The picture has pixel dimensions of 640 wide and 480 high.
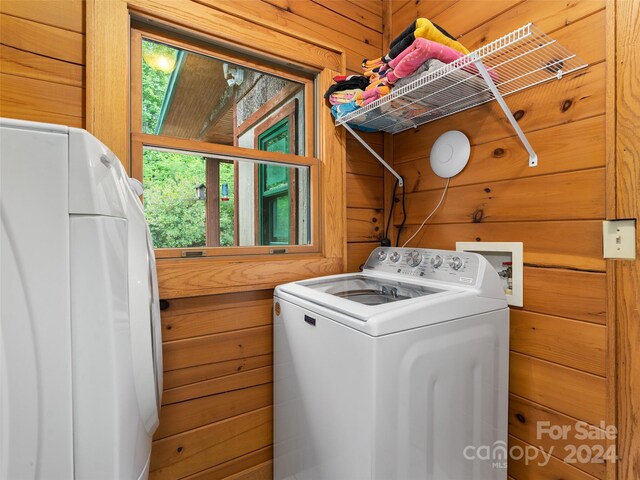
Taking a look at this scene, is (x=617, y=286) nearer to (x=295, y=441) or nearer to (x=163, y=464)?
(x=295, y=441)

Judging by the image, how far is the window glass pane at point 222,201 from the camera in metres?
1.37

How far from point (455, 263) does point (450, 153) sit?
0.60m

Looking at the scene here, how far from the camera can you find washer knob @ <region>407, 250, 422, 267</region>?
143cm

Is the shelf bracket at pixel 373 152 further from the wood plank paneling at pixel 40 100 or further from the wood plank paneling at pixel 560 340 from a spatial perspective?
the wood plank paneling at pixel 40 100

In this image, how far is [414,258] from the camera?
1.46 metres

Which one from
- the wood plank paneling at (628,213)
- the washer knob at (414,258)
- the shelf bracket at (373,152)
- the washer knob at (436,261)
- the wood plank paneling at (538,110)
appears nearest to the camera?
the wood plank paneling at (628,213)

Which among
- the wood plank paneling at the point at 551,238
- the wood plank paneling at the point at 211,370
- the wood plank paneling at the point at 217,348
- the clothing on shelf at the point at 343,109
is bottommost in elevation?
the wood plank paneling at the point at 211,370

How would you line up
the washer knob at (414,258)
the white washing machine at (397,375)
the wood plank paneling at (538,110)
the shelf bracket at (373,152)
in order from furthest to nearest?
the shelf bracket at (373,152)
the washer knob at (414,258)
the wood plank paneling at (538,110)
the white washing machine at (397,375)

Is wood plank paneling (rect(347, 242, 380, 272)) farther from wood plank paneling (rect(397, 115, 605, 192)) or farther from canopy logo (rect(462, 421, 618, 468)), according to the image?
canopy logo (rect(462, 421, 618, 468))

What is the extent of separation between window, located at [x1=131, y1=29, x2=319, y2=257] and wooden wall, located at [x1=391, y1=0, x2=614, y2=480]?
84 cm

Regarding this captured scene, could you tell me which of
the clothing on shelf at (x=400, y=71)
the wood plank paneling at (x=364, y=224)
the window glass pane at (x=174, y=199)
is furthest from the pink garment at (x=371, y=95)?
the window glass pane at (x=174, y=199)

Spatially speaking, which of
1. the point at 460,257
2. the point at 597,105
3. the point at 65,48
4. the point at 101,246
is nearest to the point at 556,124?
the point at 597,105

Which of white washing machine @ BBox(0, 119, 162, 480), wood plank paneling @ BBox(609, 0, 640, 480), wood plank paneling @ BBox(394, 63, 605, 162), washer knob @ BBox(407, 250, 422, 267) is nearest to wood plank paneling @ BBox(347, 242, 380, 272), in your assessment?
washer knob @ BBox(407, 250, 422, 267)

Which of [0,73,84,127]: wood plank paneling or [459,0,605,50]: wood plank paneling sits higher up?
[459,0,605,50]: wood plank paneling
